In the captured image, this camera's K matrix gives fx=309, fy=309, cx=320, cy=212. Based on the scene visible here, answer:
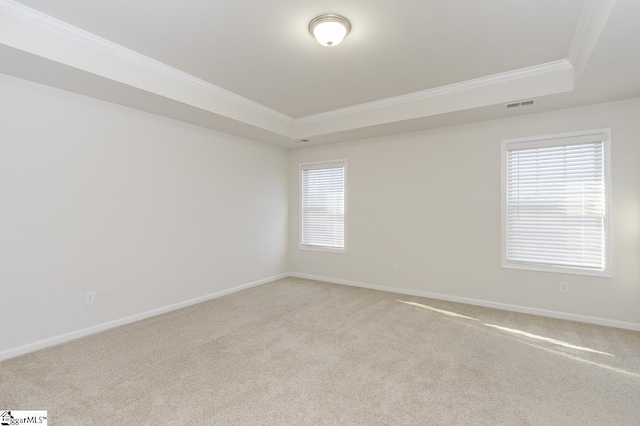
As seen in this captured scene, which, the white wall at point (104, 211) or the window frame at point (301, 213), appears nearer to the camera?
the white wall at point (104, 211)

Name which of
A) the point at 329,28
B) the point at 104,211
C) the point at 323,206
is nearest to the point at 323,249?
the point at 323,206

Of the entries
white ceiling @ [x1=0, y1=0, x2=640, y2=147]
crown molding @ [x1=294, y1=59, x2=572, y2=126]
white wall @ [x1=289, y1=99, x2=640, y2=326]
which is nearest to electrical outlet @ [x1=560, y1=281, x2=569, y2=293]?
white wall @ [x1=289, y1=99, x2=640, y2=326]

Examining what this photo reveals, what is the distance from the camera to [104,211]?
3.49 meters

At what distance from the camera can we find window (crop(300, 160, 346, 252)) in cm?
571

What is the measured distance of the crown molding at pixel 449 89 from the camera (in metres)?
3.33

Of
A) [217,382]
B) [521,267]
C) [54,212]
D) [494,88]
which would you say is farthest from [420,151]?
[54,212]

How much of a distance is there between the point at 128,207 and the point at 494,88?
15.0ft

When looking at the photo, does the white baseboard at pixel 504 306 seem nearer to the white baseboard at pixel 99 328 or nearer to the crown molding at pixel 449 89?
the white baseboard at pixel 99 328

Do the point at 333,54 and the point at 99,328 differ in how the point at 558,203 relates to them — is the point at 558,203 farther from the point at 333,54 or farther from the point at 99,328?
the point at 99,328

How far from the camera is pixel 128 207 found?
3.71 metres

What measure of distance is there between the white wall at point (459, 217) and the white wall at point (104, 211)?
199 cm

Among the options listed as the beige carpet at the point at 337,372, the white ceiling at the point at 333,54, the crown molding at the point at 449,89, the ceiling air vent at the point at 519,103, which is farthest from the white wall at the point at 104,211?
the ceiling air vent at the point at 519,103

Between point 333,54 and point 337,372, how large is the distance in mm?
2989

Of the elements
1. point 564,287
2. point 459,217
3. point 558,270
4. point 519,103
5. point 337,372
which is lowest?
point 337,372
